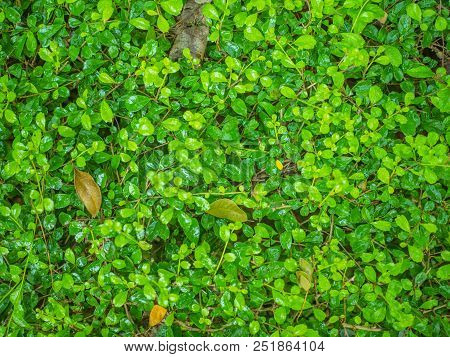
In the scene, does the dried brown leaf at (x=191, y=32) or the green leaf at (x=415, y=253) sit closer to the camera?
the green leaf at (x=415, y=253)

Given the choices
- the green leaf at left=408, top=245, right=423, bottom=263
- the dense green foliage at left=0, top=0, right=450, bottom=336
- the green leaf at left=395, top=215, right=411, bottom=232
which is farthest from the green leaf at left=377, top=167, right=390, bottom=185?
the green leaf at left=408, top=245, right=423, bottom=263

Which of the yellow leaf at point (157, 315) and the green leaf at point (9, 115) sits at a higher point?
the green leaf at point (9, 115)

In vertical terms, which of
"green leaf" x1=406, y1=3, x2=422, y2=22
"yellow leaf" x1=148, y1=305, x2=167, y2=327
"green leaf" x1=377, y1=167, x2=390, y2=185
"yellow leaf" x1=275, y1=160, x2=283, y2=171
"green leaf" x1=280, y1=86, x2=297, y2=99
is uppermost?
"green leaf" x1=406, y1=3, x2=422, y2=22

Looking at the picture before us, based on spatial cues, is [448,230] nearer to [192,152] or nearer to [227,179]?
[227,179]

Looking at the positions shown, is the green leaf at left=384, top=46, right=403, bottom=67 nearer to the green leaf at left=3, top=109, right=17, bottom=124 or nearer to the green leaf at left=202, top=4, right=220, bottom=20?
the green leaf at left=202, top=4, right=220, bottom=20

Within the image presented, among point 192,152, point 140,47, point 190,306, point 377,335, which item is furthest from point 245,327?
point 140,47

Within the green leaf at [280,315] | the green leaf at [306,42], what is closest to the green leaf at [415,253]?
the green leaf at [280,315]

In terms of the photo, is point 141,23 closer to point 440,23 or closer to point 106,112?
point 106,112

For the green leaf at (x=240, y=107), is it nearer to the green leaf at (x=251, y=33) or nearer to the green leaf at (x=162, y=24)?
the green leaf at (x=251, y=33)
